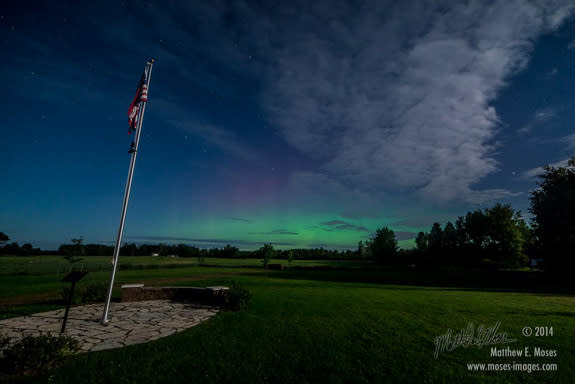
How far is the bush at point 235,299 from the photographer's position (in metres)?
10.6

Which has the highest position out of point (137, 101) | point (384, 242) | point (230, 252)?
point (137, 101)

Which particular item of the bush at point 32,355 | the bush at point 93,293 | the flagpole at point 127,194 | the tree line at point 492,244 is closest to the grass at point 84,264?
the tree line at point 492,244

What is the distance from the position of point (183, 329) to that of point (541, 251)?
49.7 meters

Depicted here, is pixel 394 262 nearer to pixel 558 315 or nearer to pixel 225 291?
pixel 558 315

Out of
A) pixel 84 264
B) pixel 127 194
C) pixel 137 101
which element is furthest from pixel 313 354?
pixel 84 264

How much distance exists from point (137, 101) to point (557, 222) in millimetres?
48528

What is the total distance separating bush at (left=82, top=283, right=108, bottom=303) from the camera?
11.4 meters

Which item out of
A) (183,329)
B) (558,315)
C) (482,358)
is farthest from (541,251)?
(183,329)

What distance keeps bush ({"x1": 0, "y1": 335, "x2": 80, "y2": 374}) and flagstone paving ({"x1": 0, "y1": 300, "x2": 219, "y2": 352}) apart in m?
1.07

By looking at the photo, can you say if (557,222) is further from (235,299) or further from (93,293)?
(93,293)

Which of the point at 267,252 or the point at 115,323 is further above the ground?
the point at 267,252

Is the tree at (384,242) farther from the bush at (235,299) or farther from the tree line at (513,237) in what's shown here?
the bush at (235,299)

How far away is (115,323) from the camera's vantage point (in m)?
8.09

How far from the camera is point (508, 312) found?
1080 cm
